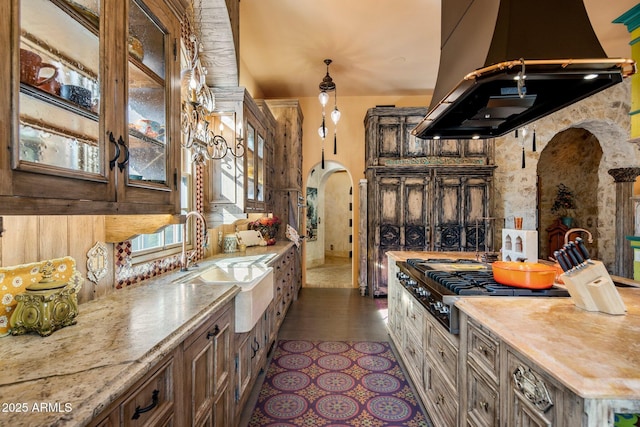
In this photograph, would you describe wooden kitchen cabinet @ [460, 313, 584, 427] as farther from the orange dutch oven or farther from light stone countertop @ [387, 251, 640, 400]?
the orange dutch oven

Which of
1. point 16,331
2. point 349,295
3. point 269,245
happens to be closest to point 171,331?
point 16,331

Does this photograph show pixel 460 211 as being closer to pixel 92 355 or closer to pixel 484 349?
pixel 484 349

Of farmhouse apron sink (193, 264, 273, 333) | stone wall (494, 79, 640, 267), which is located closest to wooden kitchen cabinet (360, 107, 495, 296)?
stone wall (494, 79, 640, 267)

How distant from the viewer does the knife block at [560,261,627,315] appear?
121 centimetres

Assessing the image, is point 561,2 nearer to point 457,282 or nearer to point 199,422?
point 457,282

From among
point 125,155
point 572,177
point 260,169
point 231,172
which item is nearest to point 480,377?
point 125,155

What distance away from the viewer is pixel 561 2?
1.46 m

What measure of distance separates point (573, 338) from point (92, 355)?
159cm

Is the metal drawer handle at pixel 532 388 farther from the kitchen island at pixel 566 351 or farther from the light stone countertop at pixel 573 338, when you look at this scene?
the light stone countertop at pixel 573 338

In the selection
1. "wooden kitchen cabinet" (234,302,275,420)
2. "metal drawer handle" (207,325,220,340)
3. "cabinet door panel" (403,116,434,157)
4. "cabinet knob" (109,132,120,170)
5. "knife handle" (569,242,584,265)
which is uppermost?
"cabinet door panel" (403,116,434,157)

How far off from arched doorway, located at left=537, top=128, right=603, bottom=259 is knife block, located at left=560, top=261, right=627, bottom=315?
6.40 m

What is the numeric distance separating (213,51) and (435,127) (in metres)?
2.04

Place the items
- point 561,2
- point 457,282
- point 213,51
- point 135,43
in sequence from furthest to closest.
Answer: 1. point 213,51
2. point 457,282
3. point 561,2
4. point 135,43

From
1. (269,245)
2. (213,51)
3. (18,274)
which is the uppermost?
(213,51)
